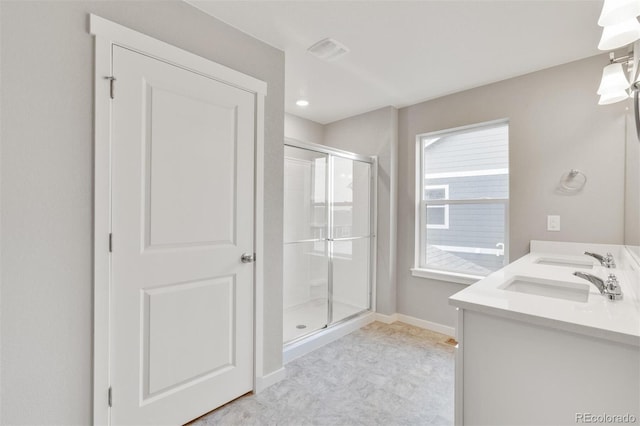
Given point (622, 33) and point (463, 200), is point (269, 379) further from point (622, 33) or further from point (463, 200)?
point (622, 33)

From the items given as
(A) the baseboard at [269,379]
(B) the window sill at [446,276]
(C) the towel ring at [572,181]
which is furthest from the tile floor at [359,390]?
(C) the towel ring at [572,181]

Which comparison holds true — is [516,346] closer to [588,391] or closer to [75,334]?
[588,391]

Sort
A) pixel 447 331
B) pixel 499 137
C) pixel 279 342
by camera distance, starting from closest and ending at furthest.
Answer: pixel 279 342, pixel 499 137, pixel 447 331

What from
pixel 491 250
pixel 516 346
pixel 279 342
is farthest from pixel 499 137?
pixel 279 342

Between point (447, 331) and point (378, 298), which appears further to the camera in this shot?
point (378, 298)

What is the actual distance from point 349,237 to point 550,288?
1.98 m

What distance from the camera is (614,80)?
1618 mm

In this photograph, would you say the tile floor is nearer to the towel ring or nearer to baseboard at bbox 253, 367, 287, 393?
baseboard at bbox 253, 367, 287, 393

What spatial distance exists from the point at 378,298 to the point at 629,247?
212 centimetres

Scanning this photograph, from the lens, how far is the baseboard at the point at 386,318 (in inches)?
129

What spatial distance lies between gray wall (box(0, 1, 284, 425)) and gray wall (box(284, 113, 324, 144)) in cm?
220

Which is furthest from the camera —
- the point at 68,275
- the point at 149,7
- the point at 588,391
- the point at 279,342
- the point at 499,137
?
the point at 499,137

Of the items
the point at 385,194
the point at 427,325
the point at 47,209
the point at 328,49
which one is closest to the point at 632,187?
the point at 385,194

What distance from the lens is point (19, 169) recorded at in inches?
47.1
